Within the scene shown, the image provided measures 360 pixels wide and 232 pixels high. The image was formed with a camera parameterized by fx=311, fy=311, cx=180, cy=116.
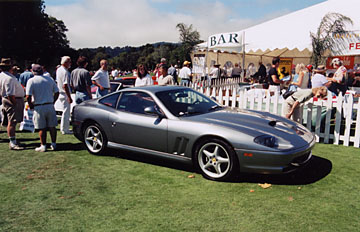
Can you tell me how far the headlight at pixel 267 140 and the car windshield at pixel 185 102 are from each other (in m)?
1.25

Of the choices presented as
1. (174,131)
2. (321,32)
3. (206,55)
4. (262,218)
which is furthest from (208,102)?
(206,55)

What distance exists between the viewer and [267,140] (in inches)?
170

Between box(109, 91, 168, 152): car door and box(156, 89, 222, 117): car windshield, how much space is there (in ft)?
0.76

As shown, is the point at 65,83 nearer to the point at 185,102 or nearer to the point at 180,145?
the point at 185,102

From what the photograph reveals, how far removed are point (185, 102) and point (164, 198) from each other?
1.93 meters

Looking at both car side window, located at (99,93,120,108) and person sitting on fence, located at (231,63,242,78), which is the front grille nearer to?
car side window, located at (99,93,120,108)

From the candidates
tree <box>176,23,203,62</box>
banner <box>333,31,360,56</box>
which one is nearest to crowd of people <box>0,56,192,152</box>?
banner <box>333,31,360,56</box>

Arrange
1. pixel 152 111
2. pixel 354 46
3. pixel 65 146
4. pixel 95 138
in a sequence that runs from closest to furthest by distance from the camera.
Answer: pixel 152 111, pixel 95 138, pixel 65 146, pixel 354 46

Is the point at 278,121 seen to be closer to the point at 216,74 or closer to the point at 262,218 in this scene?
the point at 262,218

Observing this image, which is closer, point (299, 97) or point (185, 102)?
point (185, 102)

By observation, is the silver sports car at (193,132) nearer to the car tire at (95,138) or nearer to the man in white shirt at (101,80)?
the car tire at (95,138)

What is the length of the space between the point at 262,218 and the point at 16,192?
330cm

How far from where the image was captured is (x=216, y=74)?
16.9m

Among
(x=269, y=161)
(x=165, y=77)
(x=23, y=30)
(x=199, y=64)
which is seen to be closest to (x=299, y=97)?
(x=269, y=161)
